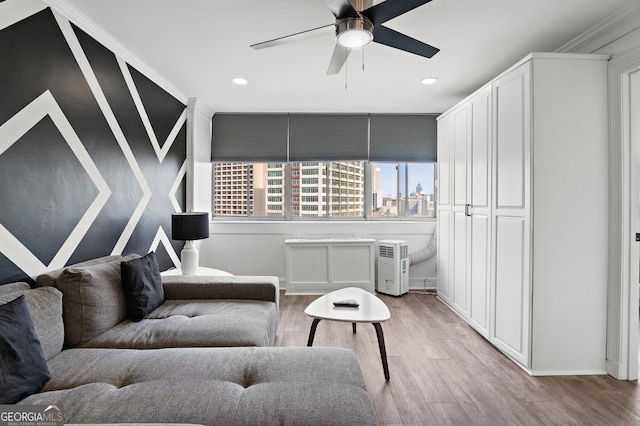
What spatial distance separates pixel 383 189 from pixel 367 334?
236 cm

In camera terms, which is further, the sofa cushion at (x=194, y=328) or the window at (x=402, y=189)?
the window at (x=402, y=189)

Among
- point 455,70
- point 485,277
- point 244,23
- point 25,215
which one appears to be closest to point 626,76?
point 455,70

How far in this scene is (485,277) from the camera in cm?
285

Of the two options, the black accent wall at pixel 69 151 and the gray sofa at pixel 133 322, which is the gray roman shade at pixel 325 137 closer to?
the black accent wall at pixel 69 151

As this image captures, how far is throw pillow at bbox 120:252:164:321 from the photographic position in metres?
2.04

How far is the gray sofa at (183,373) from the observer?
1126mm

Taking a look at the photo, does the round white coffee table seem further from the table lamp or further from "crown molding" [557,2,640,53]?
"crown molding" [557,2,640,53]

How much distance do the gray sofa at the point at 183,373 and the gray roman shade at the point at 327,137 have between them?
287 centimetres

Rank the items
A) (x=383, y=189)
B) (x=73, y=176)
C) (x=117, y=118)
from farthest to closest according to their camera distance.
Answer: (x=383, y=189)
(x=117, y=118)
(x=73, y=176)

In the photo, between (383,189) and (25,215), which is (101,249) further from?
(383,189)

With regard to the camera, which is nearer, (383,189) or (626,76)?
(626,76)

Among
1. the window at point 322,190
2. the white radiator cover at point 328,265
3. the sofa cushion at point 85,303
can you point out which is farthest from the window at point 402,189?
the sofa cushion at point 85,303

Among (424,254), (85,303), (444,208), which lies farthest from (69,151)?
(424,254)

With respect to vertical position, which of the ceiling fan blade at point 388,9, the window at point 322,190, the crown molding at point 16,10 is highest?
the crown molding at point 16,10
